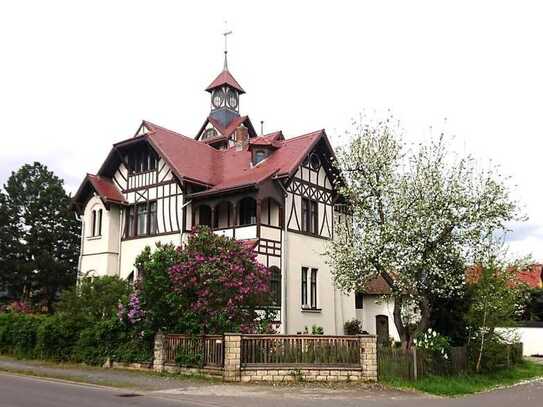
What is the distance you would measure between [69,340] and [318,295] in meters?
11.6

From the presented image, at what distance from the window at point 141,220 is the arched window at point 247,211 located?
429 cm

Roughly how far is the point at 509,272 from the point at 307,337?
30.3 ft

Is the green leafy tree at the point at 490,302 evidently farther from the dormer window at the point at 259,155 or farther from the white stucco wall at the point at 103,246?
the white stucco wall at the point at 103,246

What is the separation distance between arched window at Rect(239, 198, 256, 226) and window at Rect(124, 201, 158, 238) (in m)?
4.29

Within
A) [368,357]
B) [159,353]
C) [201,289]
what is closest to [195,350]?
[159,353]

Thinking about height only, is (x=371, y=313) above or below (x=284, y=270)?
below

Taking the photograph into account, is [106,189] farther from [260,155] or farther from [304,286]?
[304,286]

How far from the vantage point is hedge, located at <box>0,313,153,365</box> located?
21391 millimetres

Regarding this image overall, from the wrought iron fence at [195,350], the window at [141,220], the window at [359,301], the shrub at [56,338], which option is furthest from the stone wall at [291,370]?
the window at [359,301]

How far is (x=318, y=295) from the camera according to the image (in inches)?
1141

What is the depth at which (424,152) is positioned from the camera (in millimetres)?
21578

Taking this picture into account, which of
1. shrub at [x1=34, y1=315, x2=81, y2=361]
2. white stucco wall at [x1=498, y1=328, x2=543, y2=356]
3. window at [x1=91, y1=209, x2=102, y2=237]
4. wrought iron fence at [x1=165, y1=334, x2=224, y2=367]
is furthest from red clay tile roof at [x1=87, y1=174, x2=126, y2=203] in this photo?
white stucco wall at [x1=498, y1=328, x2=543, y2=356]

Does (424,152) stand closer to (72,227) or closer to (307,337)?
(307,337)

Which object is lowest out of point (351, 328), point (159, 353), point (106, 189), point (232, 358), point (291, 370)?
point (291, 370)
